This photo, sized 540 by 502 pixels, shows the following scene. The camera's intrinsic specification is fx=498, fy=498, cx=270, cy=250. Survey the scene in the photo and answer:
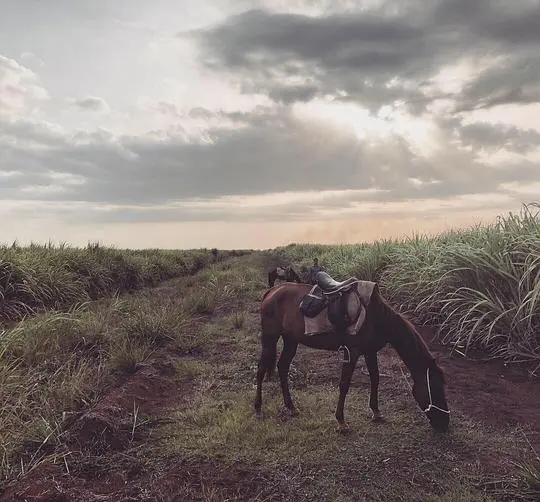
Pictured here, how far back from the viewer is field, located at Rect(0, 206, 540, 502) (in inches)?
145

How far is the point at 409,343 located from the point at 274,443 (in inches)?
57.6

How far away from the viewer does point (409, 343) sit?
4332mm

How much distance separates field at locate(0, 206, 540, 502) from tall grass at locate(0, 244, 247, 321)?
0.27m

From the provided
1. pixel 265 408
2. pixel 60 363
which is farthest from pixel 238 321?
pixel 265 408

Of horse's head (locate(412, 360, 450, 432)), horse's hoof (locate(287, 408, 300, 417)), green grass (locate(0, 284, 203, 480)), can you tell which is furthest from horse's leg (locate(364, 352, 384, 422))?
green grass (locate(0, 284, 203, 480))

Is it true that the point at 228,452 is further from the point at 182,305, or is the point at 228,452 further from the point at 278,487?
the point at 182,305

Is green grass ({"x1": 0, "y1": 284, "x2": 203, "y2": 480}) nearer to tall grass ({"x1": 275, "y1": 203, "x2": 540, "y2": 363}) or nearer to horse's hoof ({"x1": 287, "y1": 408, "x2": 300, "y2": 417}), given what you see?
horse's hoof ({"x1": 287, "y1": 408, "x2": 300, "y2": 417})

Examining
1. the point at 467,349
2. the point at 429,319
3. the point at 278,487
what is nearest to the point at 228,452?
the point at 278,487

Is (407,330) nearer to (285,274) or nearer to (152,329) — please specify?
(285,274)

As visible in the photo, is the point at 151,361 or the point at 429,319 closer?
the point at 151,361

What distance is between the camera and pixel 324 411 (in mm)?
5051

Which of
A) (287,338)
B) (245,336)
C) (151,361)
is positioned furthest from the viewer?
(245,336)

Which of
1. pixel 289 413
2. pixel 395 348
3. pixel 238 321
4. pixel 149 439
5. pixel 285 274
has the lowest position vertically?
pixel 149 439

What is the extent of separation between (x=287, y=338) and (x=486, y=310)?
12.0ft
